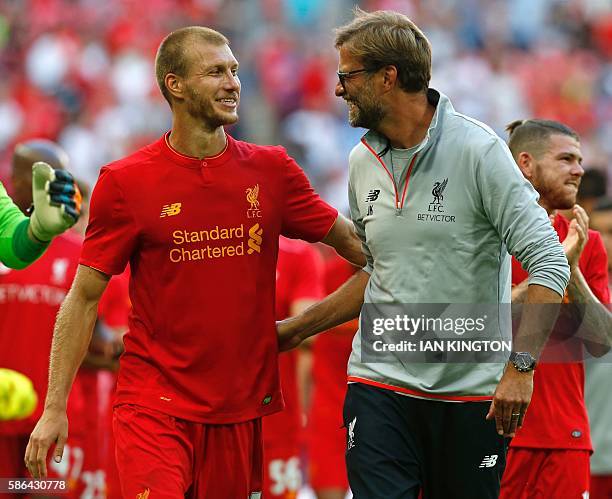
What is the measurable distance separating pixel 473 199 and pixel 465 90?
1508 centimetres

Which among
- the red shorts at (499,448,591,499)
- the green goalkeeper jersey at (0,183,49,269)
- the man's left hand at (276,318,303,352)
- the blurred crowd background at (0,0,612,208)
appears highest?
the blurred crowd background at (0,0,612,208)

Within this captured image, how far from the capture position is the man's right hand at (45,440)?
5.98 metres

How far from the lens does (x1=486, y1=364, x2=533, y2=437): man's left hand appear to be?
18.6 ft

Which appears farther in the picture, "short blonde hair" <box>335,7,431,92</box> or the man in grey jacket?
"short blonde hair" <box>335,7,431,92</box>

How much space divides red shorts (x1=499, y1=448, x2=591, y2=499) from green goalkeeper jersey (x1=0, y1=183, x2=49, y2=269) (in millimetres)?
2696

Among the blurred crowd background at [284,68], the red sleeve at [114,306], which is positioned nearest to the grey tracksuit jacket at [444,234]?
the red sleeve at [114,306]

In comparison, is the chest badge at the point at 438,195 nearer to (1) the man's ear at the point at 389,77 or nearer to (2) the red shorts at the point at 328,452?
(1) the man's ear at the point at 389,77

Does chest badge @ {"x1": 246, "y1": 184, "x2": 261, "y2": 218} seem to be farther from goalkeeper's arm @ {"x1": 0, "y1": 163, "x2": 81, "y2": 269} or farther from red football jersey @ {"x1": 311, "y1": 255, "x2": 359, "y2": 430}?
red football jersey @ {"x1": 311, "y1": 255, "x2": 359, "y2": 430}

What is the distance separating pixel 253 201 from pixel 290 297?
127 inches

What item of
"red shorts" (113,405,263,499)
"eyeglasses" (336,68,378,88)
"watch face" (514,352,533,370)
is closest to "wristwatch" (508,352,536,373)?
"watch face" (514,352,533,370)

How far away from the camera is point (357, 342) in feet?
20.5

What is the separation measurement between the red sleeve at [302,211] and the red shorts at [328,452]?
4.39 metres

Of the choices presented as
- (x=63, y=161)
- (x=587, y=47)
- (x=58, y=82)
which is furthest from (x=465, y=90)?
(x=63, y=161)

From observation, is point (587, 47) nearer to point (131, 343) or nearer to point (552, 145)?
point (552, 145)
